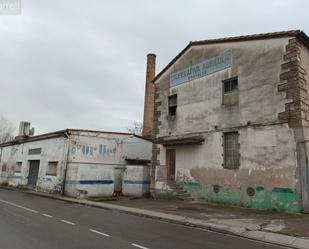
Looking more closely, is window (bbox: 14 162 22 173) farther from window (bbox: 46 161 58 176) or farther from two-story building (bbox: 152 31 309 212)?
two-story building (bbox: 152 31 309 212)

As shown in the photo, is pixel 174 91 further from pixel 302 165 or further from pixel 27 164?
pixel 27 164

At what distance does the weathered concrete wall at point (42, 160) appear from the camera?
2587cm

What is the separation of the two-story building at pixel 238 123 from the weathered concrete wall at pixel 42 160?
7824 mm

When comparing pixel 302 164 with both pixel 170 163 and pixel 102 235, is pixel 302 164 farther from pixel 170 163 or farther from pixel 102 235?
pixel 102 235

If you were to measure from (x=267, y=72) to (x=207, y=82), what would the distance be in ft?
13.1

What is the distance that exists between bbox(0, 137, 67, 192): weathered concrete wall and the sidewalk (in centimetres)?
967

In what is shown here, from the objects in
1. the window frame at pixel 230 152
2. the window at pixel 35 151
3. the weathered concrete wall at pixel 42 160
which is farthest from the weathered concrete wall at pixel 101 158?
the window frame at pixel 230 152

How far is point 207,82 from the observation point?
19875 mm

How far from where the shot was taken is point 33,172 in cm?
3097

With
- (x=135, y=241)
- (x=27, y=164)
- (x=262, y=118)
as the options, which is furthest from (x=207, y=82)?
(x=27, y=164)

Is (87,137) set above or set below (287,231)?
above

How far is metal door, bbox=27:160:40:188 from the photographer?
30.3 m

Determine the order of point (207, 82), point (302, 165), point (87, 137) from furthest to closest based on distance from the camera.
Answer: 1. point (87, 137)
2. point (207, 82)
3. point (302, 165)

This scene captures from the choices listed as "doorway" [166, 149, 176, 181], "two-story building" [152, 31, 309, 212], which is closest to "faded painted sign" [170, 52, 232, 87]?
"two-story building" [152, 31, 309, 212]
